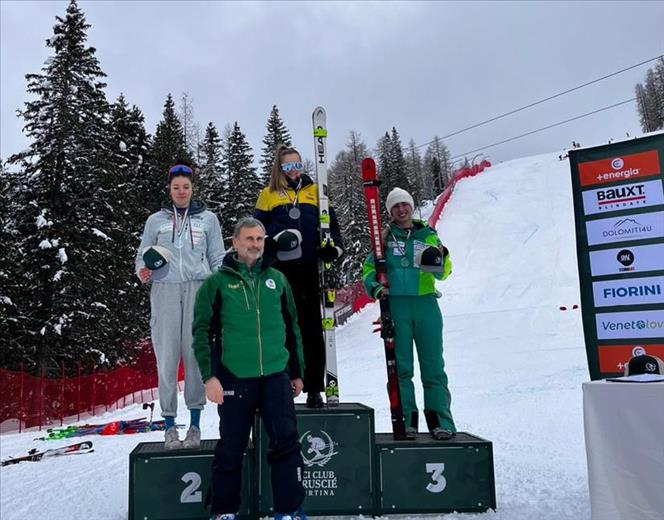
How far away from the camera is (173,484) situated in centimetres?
357

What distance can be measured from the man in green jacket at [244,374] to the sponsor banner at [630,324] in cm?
286

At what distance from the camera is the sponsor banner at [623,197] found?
14.3 feet

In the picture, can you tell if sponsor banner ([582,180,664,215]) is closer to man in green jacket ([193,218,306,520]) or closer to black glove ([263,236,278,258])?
black glove ([263,236,278,258])

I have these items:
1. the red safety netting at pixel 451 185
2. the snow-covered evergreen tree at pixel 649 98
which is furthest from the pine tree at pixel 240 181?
the snow-covered evergreen tree at pixel 649 98

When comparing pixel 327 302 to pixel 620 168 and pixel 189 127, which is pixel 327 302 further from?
pixel 189 127

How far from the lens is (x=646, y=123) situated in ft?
261

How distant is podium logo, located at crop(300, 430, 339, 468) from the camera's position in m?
3.70

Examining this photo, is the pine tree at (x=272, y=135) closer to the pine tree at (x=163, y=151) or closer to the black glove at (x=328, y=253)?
the pine tree at (x=163, y=151)

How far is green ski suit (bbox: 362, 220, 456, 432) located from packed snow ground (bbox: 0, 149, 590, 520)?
2.89ft

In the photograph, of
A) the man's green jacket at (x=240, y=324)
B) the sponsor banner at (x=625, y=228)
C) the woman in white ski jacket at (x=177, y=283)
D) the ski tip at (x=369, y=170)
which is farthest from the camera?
the ski tip at (x=369, y=170)

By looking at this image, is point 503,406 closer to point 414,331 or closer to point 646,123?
point 414,331

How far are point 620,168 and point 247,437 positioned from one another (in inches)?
151

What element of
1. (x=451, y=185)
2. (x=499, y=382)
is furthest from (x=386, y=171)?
(x=499, y=382)

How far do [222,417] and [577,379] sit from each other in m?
7.82
